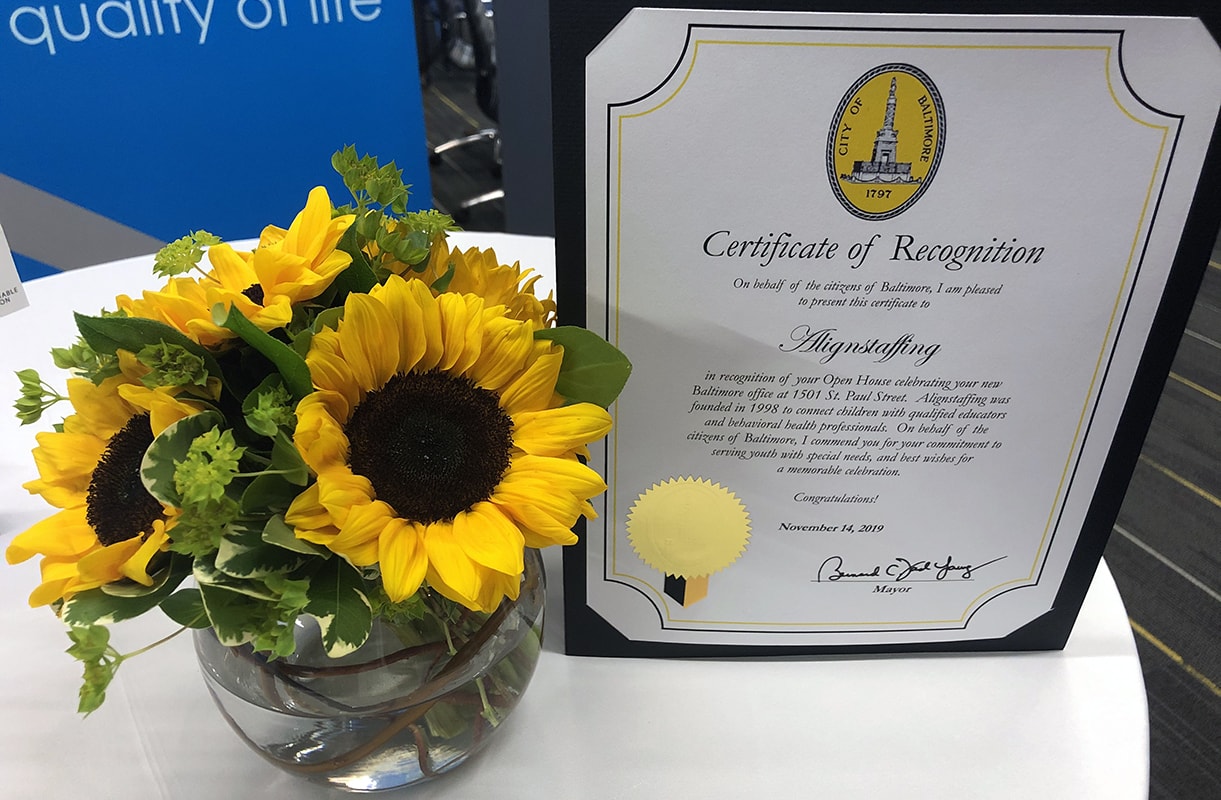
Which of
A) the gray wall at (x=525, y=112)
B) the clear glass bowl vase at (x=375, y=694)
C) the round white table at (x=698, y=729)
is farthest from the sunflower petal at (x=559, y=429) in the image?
the gray wall at (x=525, y=112)

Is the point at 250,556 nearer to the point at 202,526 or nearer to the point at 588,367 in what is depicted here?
the point at 202,526

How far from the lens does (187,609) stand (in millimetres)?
384

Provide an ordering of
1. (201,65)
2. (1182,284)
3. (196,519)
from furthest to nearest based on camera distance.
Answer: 1. (201,65)
2. (1182,284)
3. (196,519)

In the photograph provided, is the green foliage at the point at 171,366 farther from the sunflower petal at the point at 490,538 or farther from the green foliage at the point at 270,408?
the sunflower petal at the point at 490,538

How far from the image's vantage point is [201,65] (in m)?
1.68

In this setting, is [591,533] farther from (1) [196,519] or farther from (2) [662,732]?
(1) [196,519]

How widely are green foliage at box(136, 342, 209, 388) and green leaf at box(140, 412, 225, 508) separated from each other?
18 millimetres

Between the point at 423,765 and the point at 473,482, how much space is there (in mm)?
185

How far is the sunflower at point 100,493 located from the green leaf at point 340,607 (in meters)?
0.06

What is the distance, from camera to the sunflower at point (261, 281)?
38cm

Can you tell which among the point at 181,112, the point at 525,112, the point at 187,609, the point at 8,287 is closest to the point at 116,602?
the point at 187,609

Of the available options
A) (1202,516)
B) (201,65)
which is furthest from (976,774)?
(201,65)

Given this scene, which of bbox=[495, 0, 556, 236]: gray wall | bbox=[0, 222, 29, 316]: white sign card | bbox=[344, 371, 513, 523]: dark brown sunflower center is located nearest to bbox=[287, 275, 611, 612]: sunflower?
bbox=[344, 371, 513, 523]: dark brown sunflower center

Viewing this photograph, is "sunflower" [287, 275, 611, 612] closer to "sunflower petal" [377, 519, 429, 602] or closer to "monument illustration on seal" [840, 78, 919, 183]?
"sunflower petal" [377, 519, 429, 602]
